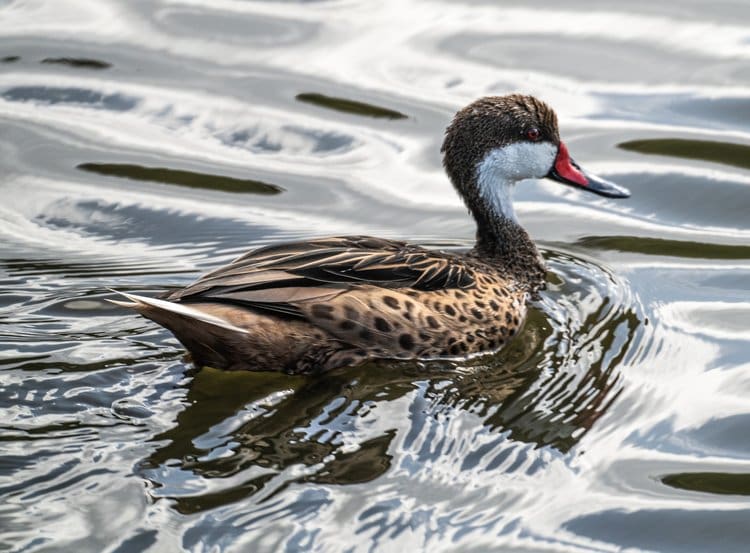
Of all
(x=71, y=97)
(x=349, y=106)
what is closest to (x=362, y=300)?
(x=349, y=106)

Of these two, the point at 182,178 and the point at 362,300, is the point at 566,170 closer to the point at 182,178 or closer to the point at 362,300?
the point at 362,300

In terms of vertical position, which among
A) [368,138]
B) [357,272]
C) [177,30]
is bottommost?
[357,272]

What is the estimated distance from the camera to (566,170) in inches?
327

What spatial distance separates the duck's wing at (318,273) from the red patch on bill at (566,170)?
1254mm

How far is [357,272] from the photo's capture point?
22.7 ft

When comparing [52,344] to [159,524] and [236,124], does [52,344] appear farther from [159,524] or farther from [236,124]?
[236,124]

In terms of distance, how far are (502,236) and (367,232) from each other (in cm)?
123

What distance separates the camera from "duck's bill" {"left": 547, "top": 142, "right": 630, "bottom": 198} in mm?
8273

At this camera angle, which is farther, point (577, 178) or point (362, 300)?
point (577, 178)

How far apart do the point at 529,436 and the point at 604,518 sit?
2.39 feet

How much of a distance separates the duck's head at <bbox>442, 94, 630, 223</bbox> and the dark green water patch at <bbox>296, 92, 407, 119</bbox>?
2478 millimetres

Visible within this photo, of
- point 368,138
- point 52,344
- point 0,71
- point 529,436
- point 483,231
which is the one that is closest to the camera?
point 529,436

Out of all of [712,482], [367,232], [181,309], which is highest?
[367,232]

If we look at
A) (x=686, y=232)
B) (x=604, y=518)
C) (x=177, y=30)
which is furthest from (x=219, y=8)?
(x=604, y=518)
